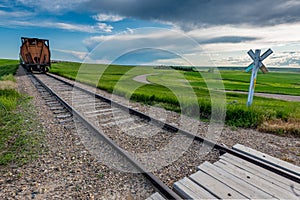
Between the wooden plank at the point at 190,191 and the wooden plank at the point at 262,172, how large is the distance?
3.32 ft

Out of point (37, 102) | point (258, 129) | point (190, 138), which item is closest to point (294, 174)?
point (190, 138)

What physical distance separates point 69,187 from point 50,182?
0.35 metres

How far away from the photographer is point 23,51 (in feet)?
71.9

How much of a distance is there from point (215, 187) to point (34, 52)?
83.9 feet

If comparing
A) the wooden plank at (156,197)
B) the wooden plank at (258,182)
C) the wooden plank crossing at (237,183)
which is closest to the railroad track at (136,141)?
the wooden plank at (156,197)

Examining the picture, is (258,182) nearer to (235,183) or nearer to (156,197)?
(235,183)

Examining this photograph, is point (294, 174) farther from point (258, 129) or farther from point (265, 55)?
point (265, 55)

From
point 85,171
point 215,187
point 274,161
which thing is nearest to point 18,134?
point 85,171

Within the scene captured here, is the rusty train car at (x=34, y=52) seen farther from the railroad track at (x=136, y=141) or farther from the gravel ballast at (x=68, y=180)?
the gravel ballast at (x=68, y=180)

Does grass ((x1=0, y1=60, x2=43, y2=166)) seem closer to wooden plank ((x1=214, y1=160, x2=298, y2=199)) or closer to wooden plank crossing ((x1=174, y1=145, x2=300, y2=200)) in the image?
wooden plank crossing ((x1=174, y1=145, x2=300, y2=200))

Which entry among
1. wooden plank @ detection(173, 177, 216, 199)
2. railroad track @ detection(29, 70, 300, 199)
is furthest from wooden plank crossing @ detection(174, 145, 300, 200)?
railroad track @ detection(29, 70, 300, 199)

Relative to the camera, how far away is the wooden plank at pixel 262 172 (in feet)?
8.55

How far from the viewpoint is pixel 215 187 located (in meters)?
2.51

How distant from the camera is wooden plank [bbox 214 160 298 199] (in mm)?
2395
